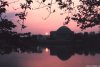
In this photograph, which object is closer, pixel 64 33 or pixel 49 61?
pixel 49 61

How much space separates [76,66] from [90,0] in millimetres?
53384

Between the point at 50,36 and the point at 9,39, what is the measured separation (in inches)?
7039

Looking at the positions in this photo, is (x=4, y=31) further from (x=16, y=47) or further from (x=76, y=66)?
(x=76, y=66)

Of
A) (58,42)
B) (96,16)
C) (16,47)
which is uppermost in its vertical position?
(96,16)

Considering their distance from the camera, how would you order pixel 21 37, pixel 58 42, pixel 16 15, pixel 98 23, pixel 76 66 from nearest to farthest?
pixel 21 37 → pixel 16 15 → pixel 98 23 → pixel 76 66 → pixel 58 42

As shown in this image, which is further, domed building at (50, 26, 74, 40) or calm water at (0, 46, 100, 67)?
domed building at (50, 26, 74, 40)

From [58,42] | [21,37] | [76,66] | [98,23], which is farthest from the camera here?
[58,42]

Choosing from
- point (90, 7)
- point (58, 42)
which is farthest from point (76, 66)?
point (58, 42)

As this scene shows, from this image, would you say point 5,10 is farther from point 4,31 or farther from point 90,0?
point 90,0

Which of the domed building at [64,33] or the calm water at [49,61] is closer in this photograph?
the calm water at [49,61]

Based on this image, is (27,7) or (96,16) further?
(96,16)

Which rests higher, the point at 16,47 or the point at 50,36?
the point at 16,47

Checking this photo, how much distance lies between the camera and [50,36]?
186 meters

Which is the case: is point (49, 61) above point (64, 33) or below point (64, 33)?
above
